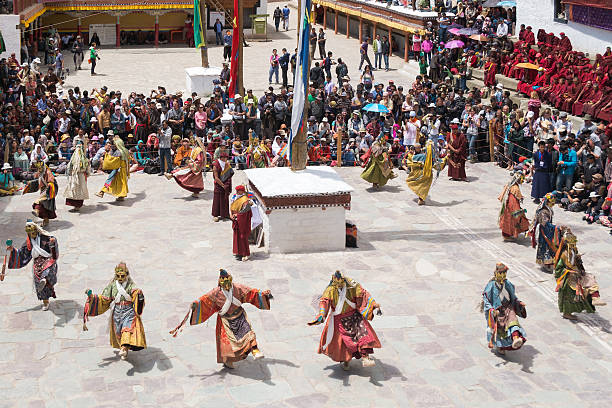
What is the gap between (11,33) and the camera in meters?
29.6

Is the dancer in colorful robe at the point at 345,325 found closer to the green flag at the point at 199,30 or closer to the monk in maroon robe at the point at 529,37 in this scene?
the green flag at the point at 199,30

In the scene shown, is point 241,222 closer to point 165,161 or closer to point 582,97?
point 165,161

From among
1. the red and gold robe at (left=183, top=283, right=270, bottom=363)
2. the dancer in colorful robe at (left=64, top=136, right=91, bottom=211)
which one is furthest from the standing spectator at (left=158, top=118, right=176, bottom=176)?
the red and gold robe at (left=183, top=283, right=270, bottom=363)

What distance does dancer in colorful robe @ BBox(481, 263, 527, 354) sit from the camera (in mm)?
11672

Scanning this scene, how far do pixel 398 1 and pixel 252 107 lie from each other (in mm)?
14189

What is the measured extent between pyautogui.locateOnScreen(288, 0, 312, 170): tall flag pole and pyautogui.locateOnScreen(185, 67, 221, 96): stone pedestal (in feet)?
40.3

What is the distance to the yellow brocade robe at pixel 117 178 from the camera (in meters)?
18.5

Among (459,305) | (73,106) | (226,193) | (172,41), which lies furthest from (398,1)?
(459,305)

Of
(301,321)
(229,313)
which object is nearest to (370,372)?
(301,321)

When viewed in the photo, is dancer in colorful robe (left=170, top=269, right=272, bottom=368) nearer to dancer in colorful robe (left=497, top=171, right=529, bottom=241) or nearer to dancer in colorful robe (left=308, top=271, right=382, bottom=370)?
dancer in colorful robe (left=308, top=271, right=382, bottom=370)

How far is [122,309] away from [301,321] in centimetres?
260

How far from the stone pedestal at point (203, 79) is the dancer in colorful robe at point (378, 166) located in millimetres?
9681

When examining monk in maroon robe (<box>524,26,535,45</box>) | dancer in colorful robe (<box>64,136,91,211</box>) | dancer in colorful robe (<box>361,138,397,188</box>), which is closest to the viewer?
dancer in colorful robe (<box>64,136,91,211</box>)

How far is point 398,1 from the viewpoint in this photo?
35.4 meters
